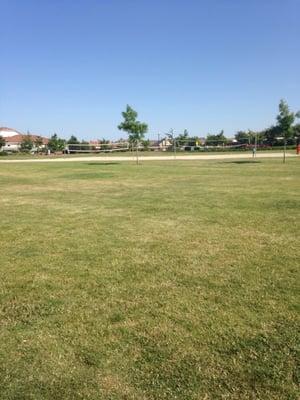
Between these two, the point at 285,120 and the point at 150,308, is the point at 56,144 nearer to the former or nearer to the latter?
the point at 285,120

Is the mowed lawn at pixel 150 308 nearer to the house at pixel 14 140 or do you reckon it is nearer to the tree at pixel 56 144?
the tree at pixel 56 144

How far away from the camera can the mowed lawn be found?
2773 millimetres

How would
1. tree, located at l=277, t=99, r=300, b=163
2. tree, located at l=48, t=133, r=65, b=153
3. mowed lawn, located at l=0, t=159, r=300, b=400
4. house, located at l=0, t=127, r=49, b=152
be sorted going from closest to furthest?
mowed lawn, located at l=0, t=159, r=300, b=400, tree, located at l=277, t=99, r=300, b=163, tree, located at l=48, t=133, r=65, b=153, house, located at l=0, t=127, r=49, b=152

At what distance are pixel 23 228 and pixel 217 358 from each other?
512 centimetres

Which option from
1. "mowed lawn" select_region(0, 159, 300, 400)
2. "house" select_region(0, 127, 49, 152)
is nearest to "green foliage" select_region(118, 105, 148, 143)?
"mowed lawn" select_region(0, 159, 300, 400)

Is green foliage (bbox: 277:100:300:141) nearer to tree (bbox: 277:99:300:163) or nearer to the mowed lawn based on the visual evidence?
tree (bbox: 277:99:300:163)

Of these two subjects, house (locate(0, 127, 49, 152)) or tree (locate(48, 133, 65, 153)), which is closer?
tree (locate(48, 133, 65, 153))

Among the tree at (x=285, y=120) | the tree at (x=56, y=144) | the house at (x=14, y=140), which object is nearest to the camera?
the tree at (x=285, y=120)

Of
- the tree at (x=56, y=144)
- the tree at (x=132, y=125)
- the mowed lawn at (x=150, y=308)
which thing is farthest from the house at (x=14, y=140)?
the mowed lawn at (x=150, y=308)

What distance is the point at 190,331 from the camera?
11.1ft

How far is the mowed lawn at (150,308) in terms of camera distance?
9.10 ft

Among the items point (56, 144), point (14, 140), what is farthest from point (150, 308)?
point (14, 140)

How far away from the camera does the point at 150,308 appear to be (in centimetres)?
383

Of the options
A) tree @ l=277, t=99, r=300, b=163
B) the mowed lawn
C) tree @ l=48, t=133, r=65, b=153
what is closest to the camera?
the mowed lawn
